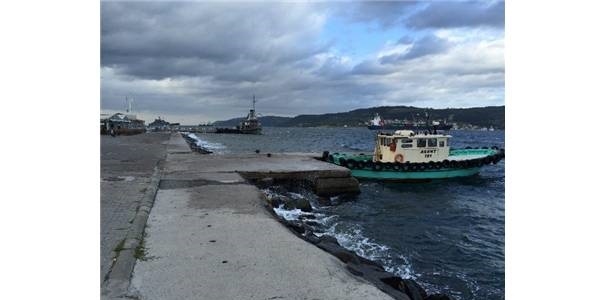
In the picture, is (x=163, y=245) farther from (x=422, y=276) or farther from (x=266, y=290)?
(x=422, y=276)

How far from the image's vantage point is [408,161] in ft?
65.3

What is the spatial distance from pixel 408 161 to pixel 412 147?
623 mm

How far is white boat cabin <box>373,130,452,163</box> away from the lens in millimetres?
19797

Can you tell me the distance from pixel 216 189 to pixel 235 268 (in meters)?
5.70

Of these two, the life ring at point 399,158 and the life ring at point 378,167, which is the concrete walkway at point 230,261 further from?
the life ring at point 399,158

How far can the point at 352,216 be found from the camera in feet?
40.0

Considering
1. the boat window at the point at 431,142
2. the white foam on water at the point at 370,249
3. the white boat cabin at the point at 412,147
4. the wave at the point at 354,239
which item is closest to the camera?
the white foam on water at the point at 370,249

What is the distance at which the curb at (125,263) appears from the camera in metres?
4.05

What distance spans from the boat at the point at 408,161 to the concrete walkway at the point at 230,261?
11652 millimetres

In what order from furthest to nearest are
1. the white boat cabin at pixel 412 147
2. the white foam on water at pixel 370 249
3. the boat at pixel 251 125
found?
the boat at pixel 251 125, the white boat cabin at pixel 412 147, the white foam on water at pixel 370 249

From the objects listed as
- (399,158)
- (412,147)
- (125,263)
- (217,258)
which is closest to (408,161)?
(399,158)

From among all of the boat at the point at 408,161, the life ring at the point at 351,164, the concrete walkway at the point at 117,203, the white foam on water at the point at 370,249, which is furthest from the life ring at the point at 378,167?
the concrete walkway at the point at 117,203

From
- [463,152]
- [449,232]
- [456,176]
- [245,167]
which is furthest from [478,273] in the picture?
[463,152]

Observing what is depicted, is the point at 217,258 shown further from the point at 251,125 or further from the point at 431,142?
the point at 251,125
